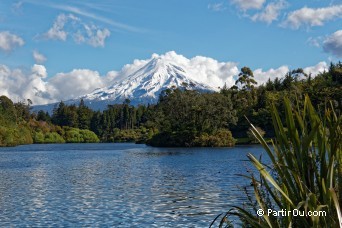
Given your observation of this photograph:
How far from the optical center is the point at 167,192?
29.0m

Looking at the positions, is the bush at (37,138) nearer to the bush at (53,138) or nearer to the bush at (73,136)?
the bush at (53,138)

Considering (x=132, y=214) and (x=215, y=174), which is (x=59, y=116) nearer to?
(x=215, y=174)

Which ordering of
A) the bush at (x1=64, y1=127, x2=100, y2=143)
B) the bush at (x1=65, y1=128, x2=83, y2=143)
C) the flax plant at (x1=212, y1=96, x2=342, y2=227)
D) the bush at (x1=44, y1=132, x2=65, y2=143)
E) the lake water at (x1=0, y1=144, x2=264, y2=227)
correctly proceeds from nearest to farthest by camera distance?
the flax plant at (x1=212, y1=96, x2=342, y2=227)
the lake water at (x1=0, y1=144, x2=264, y2=227)
the bush at (x1=44, y1=132, x2=65, y2=143)
the bush at (x1=65, y1=128, x2=83, y2=143)
the bush at (x1=64, y1=127, x2=100, y2=143)

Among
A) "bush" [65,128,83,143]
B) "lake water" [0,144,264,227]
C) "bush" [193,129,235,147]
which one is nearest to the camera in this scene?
"lake water" [0,144,264,227]

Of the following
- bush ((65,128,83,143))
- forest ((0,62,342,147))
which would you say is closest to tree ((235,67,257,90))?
forest ((0,62,342,147))

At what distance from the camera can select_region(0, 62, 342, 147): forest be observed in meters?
97.9

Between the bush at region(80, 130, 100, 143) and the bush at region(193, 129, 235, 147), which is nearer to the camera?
the bush at region(193, 129, 235, 147)

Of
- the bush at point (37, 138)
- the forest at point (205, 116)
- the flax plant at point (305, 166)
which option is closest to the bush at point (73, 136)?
the forest at point (205, 116)

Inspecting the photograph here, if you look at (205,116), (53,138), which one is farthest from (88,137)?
(205,116)

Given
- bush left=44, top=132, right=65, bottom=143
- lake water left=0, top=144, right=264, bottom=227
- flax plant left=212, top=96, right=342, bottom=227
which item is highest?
bush left=44, top=132, right=65, bottom=143

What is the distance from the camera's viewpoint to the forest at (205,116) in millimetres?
97938

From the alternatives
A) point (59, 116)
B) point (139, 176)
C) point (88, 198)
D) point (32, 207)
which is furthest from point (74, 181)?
point (59, 116)

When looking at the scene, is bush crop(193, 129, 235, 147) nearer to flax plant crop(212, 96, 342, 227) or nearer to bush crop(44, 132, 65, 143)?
bush crop(44, 132, 65, 143)

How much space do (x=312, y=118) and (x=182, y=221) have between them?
14179 mm
